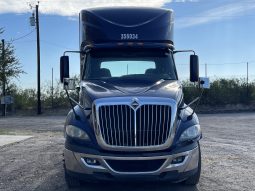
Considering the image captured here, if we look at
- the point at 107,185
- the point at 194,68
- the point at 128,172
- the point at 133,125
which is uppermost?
the point at 194,68

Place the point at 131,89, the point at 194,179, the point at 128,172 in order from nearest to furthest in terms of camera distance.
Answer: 1. the point at 128,172
2. the point at 131,89
3. the point at 194,179

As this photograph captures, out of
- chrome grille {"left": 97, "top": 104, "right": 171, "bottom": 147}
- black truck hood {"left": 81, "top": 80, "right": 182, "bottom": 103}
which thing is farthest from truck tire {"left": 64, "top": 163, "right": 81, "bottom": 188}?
black truck hood {"left": 81, "top": 80, "right": 182, "bottom": 103}

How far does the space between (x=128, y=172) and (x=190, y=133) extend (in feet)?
3.87

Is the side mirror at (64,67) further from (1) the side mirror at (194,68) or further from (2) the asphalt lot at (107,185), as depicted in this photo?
(1) the side mirror at (194,68)

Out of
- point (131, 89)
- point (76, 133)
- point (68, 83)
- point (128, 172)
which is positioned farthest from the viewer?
point (68, 83)

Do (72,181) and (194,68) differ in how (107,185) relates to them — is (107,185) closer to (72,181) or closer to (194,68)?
(72,181)

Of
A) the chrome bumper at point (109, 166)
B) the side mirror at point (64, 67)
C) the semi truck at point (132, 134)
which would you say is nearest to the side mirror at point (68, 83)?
the side mirror at point (64, 67)

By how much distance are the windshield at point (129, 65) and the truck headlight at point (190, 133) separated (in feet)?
5.60

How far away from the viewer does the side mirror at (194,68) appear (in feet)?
31.9

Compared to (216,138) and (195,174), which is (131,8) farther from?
(216,138)

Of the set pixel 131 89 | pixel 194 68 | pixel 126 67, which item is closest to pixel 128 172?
pixel 131 89

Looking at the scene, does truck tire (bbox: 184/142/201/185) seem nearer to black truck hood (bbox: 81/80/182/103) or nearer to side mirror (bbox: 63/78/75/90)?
black truck hood (bbox: 81/80/182/103)

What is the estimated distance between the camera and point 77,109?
8.29m

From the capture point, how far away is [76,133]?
7.70m
